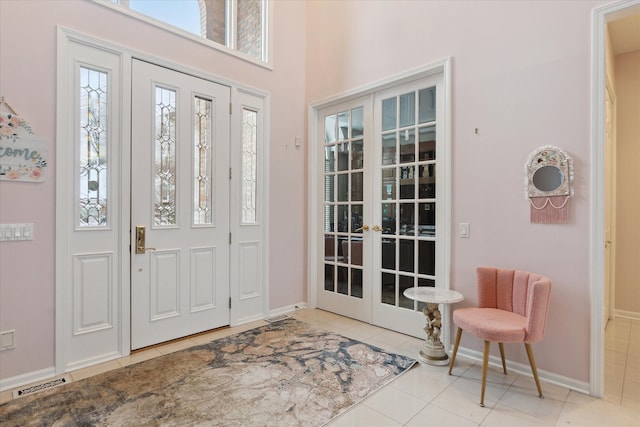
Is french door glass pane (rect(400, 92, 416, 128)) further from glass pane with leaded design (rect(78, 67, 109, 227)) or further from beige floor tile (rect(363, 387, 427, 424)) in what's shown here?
glass pane with leaded design (rect(78, 67, 109, 227))

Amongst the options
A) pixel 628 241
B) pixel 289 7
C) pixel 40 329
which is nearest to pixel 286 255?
pixel 40 329

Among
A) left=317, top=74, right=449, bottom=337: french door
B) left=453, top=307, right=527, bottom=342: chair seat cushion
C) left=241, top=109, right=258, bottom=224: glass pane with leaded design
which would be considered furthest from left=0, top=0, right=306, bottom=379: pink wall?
left=453, top=307, right=527, bottom=342: chair seat cushion

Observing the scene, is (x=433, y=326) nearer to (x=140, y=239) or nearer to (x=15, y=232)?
(x=140, y=239)

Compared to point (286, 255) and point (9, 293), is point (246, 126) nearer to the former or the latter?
point (286, 255)

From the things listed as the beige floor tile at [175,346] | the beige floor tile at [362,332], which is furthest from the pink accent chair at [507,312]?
the beige floor tile at [175,346]

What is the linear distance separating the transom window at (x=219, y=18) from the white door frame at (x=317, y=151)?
932 millimetres

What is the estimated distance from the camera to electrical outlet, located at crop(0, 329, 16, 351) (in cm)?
239

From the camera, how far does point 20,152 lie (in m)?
2.44

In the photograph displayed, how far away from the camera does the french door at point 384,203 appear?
3258 millimetres

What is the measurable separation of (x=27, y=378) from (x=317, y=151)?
3.37 meters

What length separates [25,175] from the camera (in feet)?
8.08

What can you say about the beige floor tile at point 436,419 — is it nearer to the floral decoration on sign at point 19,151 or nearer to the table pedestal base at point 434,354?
the table pedestal base at point 434,354

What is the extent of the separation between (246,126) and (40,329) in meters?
2.53

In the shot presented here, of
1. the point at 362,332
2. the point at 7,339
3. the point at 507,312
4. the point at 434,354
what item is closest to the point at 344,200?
the point at 362,332
